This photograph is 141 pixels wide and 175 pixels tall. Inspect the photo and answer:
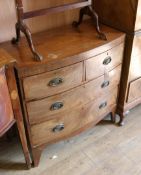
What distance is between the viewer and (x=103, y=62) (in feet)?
4.74

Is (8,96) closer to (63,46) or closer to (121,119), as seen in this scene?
(63,46)

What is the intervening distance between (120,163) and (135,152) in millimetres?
168

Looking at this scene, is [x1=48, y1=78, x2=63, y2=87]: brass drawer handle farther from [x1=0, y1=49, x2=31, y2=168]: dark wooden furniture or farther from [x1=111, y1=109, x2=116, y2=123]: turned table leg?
[x1=111, y1=109, x2=116, y2=123]: turned table leg

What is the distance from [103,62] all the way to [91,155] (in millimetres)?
716

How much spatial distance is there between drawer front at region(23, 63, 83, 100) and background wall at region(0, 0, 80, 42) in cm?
44

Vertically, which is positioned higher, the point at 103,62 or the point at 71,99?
the point at 103,62

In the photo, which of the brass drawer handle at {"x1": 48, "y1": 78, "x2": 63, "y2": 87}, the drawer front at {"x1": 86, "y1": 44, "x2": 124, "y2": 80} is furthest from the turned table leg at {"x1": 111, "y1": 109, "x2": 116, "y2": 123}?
the brass drawer handle at {"x1": 48, "y1": 78, "x2": 63, "y2": 87}

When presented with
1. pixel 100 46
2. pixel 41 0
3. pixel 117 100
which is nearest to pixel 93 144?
pixel 117 100

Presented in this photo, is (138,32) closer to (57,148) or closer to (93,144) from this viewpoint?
(93,144)

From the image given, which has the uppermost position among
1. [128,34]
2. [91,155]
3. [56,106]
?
[128,34]

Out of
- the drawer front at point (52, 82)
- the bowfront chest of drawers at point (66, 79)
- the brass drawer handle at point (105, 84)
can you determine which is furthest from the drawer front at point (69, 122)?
the drawer front at point (52, 82)

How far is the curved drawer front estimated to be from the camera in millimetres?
1061

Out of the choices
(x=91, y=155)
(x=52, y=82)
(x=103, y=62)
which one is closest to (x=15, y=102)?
(x=52, y=82)

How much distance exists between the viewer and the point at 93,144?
1.75 m
